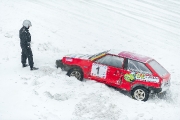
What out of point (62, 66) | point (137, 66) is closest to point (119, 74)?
point (137, 66)

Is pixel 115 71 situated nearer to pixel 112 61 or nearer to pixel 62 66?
pixel 112 61

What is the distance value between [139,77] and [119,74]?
0.73 metres

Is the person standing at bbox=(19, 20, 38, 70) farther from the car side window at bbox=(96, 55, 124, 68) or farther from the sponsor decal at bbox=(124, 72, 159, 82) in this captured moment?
the sponsor decal at bbox=(124, 72, 159, 82)

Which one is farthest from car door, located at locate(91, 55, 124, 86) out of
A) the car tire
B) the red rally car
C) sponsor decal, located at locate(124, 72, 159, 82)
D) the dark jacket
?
the dark jacket

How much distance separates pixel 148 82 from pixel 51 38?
7.13m

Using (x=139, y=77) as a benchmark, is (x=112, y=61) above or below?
above

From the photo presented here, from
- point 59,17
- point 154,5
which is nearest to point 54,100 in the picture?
point 59,17

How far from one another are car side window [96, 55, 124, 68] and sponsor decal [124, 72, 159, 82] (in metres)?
0.50

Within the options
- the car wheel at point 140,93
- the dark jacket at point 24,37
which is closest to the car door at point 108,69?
the car wheel at point 140,93

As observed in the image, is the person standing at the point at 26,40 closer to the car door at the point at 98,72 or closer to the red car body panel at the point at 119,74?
the red car body panel at the point at 119,74

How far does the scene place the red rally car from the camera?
1034cm

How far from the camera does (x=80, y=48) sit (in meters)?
15.5

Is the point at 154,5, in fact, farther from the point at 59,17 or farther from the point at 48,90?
the point at 48,90

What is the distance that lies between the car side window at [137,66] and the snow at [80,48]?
3.33 ft
